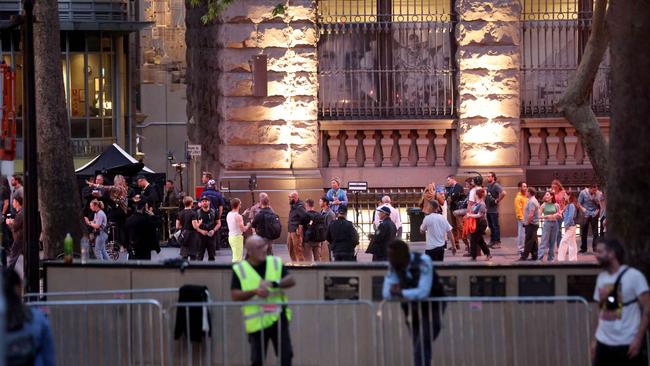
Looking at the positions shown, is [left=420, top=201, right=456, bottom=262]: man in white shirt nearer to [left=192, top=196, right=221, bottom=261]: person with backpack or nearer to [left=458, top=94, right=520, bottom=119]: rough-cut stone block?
[left=192, top=196, right=221, bottom=261]: person with backpack

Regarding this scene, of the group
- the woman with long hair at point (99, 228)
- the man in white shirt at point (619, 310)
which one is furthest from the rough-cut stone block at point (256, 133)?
the man in white shirt at point (619, 310)

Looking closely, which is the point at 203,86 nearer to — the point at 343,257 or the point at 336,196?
the point at 336,196

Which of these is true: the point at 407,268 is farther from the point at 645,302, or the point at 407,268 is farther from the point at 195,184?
the point at 195,184

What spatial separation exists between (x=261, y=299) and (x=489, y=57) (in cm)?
1820

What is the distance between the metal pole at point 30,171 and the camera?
1655cm

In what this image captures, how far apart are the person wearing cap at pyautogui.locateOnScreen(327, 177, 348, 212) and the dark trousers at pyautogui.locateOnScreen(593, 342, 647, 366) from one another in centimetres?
1582

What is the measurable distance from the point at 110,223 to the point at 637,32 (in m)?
16.6

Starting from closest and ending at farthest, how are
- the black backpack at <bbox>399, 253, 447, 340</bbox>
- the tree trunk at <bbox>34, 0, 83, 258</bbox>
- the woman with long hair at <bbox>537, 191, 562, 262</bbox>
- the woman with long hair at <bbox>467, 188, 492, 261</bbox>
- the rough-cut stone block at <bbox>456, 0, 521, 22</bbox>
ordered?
the black backpack at <bbox>399, 253, 447, 340</bbox> < the tree trunk at <bbox>34, 0, 83, 258</bbox> < the woman with long hair at <bbox>537, 191, 562, 262</bbox> < the woman with long hair at <bbox>467, 188, 492, 261</bbox> < the rough-cut stone block at <bbox>456, 0, 521, 22</bbox>

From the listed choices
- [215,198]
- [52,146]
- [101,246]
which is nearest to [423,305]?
[52,146]

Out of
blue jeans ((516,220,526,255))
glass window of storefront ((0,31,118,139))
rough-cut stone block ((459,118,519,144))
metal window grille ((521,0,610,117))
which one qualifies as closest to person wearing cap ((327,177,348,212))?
rough-cut stone block ((459,118,519,144))

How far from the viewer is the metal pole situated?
54.3 feet

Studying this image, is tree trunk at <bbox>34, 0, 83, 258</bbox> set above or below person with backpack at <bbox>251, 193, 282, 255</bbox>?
above

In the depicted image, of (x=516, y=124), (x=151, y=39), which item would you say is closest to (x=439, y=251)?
(x=516, y=124)

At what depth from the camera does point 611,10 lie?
49.1 ft
